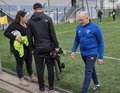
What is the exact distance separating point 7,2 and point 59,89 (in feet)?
119

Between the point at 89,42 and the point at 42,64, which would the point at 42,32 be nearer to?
the point at 42,64

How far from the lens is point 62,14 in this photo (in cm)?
4653

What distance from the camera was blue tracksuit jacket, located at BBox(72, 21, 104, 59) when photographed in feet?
24.4

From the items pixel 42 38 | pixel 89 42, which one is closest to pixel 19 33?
pixel 42 38

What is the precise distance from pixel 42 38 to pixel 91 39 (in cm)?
110

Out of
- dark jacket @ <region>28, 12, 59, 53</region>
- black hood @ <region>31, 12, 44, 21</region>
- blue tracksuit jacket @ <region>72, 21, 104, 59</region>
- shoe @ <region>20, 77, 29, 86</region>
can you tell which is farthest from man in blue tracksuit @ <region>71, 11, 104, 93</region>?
shoe @ <region>20, 77, 29, 86</region>

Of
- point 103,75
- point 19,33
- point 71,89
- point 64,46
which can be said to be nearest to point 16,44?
point 19,33

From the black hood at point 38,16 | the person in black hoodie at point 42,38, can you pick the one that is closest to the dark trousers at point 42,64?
the person in black hoodie at point 42,38

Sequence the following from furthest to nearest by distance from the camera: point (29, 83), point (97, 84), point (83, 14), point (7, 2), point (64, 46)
Result: point (7, 2), point (64, 46), point (29, 83), point (97, 84), point (83, 14)

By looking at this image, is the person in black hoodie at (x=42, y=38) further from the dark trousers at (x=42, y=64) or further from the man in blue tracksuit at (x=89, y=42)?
the man in blue tracksuit at (x=89, y=42)

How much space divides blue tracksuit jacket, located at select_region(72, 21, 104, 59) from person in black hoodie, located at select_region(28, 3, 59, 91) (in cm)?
67

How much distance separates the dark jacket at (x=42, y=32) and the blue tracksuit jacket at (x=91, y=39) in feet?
2.17

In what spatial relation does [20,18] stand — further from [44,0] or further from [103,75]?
[44,0]

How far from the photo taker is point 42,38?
793cm
